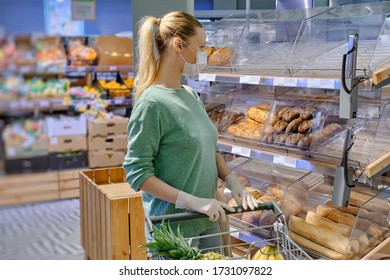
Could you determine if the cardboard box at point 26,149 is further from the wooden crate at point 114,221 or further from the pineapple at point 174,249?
the wooden crate at point 114,221

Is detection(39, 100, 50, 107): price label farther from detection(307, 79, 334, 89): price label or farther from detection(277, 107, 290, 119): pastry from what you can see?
detection(277, 107, 290, 119): pastry

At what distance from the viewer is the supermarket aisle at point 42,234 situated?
1.08m

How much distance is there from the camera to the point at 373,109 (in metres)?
2.34

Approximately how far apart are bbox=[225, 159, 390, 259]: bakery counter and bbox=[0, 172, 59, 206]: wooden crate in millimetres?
1437

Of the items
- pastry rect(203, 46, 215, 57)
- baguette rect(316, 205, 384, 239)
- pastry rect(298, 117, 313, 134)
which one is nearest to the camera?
baguette rect(316, 205, 384, 239)

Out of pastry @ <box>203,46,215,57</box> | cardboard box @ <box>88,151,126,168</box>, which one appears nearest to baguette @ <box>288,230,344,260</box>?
pastry @ <box>203,46,215,57</box>

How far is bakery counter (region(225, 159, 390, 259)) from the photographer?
2.16 meters

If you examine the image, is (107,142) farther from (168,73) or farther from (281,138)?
(168,73)

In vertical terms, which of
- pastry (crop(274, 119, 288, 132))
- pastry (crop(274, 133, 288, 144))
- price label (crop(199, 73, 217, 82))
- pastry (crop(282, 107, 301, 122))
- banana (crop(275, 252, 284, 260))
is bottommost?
banana (crop(275, 252, 284, 260))

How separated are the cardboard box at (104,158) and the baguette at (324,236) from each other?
3266mm

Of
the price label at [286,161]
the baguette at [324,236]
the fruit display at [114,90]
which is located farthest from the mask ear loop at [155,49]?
the fruit display at [114,90]
